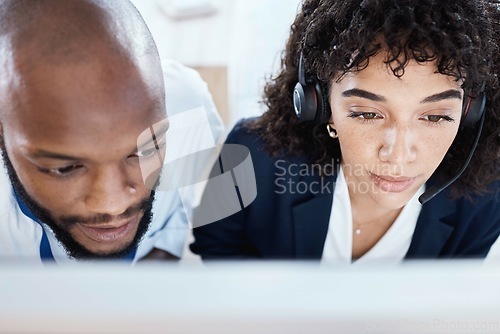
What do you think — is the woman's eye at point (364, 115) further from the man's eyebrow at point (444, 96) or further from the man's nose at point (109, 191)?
the man's nose at point (109, 191)

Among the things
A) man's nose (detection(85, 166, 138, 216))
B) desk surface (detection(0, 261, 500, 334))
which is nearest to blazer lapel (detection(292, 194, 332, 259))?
man's nose (detection(85, 166, 138, 216))

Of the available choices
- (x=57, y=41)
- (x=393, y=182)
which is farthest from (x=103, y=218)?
(x=393, y=182)

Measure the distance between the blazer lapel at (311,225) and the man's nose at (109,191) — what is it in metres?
0.41

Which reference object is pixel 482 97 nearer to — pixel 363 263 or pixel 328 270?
pixel 363 263

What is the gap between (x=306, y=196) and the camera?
3.77ft

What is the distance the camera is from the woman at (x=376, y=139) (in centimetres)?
87

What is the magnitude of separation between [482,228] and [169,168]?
0.66 meters

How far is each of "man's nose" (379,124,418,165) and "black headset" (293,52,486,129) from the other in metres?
0.12

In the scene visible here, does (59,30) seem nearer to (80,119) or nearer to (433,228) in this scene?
(80,119)

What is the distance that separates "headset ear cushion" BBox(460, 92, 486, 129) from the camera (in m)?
0.95

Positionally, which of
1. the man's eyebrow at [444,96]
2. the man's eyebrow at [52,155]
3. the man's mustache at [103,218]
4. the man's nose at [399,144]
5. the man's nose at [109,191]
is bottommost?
the man's mustache at [103,218]

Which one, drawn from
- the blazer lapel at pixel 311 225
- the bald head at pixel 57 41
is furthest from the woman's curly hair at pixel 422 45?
the bald head at pixel 57 41

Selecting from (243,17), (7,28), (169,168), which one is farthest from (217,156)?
(243,17)

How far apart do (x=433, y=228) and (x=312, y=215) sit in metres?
0.26
